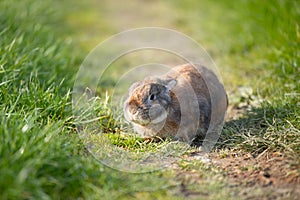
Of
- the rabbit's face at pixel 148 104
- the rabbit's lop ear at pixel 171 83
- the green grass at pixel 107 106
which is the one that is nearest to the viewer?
the green grass at pixel 107 106

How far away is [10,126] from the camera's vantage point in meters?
3.28

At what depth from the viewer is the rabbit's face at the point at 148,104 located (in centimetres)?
365

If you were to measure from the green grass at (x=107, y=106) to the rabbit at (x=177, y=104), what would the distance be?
0.55 feet

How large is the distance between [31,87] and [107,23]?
4.72 m

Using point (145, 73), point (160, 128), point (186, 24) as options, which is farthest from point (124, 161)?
point (186, 24)

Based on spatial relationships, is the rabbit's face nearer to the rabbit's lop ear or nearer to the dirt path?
the rabbit's lop ear

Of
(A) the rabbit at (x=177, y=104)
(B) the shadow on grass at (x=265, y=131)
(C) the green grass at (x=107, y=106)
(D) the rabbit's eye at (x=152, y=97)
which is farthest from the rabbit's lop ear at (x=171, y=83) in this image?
(B) the shadow on grass at (x=265, y=131)

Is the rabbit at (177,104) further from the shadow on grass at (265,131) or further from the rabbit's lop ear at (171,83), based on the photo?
the shadow on grass at (265,131)

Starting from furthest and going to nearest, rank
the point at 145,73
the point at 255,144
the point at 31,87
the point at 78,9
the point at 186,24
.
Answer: the point at 78,9 → the point at 186,24 → the point at 145,73 → the point at 31,87 → the point at 255,144

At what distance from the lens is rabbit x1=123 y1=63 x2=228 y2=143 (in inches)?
145

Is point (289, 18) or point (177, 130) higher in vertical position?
point (289, 18)

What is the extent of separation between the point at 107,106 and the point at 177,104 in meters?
0.75

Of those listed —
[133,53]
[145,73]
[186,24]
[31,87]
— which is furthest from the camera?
[186,24]

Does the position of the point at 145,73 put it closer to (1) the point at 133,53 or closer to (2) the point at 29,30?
(1) the point at 133,53
